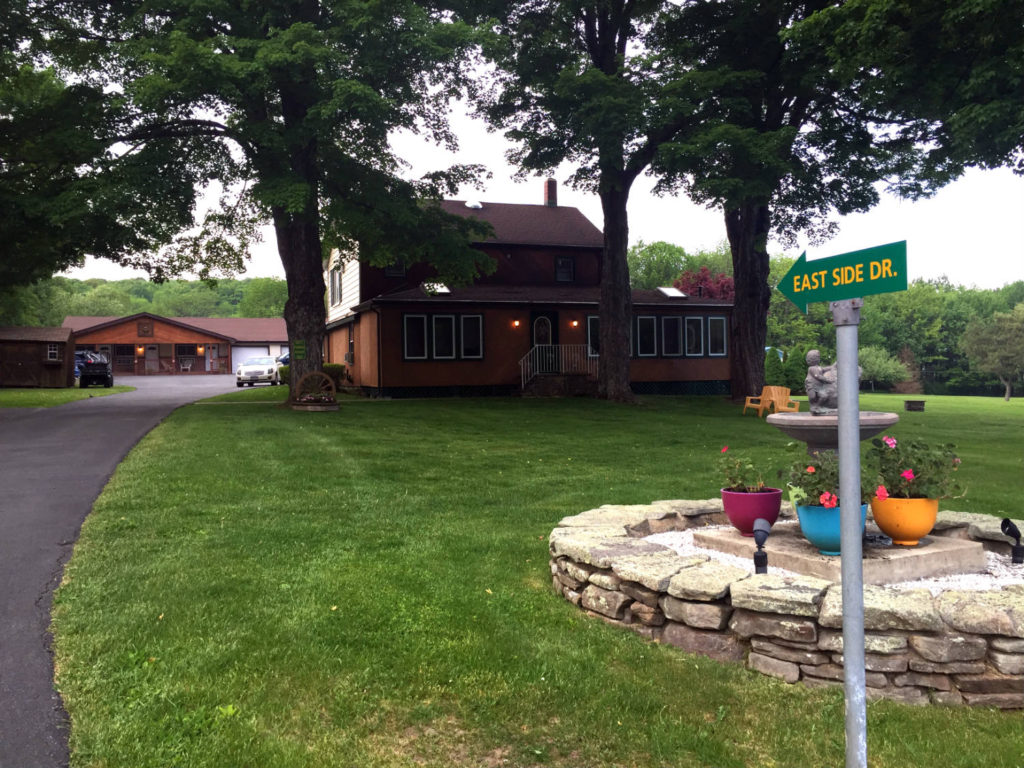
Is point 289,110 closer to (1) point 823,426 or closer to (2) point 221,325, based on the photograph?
(1) point 823,426

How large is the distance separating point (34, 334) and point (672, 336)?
90.1ft

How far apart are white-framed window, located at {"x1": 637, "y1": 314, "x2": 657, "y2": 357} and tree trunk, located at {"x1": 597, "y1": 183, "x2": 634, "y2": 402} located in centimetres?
542

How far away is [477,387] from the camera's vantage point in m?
24.9

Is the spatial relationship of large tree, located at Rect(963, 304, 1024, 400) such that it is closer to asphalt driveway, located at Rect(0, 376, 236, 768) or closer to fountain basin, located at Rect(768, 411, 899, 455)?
fountain basin, located at Rect(768, 411, 899, 455)

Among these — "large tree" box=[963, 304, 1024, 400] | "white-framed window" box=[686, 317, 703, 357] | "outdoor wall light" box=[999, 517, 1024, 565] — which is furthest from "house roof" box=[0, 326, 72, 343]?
"large tree" box=[963, 304, 1024, 400]

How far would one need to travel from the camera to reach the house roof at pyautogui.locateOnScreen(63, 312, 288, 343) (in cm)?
5250

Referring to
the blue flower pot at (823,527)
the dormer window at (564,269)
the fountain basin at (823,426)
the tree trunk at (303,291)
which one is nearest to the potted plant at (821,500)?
the blue flower pot at (823,527)

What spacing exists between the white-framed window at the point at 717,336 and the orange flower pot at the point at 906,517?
79.5 ft

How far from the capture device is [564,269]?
29000mm

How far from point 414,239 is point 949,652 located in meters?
17.5

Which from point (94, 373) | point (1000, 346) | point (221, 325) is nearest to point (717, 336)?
point (94, 373)

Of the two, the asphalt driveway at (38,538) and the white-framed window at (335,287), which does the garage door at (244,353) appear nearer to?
the white-framed window at (335,287)

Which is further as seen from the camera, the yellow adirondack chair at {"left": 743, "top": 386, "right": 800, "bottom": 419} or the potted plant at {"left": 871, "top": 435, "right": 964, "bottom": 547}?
the yellow adirondack chair at {"left": 743, "top": 386, "right": 800, "bottom": 419}

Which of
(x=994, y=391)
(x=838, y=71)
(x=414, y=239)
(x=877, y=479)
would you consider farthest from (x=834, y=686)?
(x=994, y=391)
